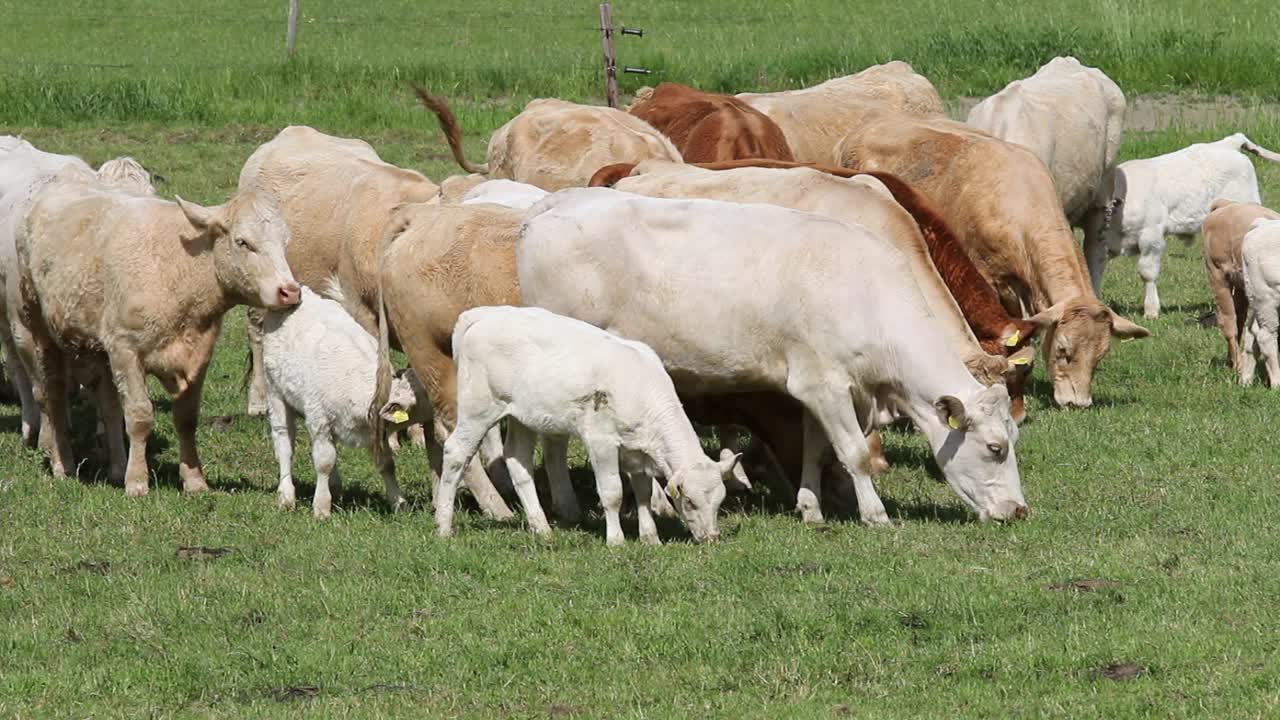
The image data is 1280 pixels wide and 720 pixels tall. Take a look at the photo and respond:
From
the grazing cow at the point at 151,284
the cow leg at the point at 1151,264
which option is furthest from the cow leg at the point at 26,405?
the cow leg at the point at 1151,264

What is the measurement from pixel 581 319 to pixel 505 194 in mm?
1856

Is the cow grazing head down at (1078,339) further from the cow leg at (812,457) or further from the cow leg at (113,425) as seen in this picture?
the cow leg at (113,425)

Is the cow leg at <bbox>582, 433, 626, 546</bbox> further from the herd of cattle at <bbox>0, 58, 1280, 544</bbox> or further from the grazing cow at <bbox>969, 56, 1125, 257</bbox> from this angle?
the grazing cow at <bbox>969, 56, 1125, 257</bbox>

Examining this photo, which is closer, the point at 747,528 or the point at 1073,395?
the point at 747,528

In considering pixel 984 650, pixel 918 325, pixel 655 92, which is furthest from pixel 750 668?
pixel 655 92

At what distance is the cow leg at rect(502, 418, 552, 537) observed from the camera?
31.4 ft

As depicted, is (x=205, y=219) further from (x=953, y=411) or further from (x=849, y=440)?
(x=953, y=411)

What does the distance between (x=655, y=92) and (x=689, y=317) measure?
7479mm

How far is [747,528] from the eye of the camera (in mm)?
9773

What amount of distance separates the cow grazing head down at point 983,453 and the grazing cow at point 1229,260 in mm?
4858

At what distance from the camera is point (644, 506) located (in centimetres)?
949

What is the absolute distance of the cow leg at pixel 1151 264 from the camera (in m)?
16.9

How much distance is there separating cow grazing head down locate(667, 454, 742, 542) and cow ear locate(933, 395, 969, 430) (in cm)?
127

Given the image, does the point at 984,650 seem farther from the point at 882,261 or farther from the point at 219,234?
the point at 219,234
